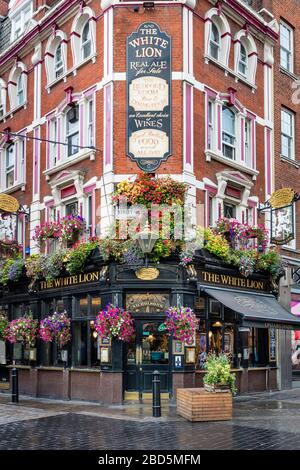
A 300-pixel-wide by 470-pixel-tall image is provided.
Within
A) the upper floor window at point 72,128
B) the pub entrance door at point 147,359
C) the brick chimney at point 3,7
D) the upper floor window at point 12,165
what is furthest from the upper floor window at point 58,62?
the pub entrance door at point 147,359

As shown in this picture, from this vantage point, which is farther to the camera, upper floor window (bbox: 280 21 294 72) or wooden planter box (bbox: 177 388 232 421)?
A: upper floor window (bbox: 280 21 294 72)

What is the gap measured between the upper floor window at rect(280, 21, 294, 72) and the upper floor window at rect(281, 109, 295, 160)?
1.75 m

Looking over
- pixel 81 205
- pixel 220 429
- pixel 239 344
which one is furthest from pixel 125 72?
pixel 220 429

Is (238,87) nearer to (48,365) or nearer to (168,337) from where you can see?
(168,337)

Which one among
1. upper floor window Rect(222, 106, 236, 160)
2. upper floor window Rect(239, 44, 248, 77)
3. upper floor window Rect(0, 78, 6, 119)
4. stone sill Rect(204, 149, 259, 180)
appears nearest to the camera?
stone sill Rect(204, 149, 259, 180)

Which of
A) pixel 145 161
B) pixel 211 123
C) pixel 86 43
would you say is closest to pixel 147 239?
pixel 145 161

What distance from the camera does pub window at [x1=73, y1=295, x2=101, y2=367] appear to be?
1778 cm

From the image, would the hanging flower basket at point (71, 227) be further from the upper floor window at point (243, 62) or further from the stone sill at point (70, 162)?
the upper floor window at point (243, 62)

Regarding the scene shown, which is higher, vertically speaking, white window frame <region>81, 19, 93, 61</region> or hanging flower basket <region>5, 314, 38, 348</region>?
white window frame <region>81, 19, 93, 61</region>

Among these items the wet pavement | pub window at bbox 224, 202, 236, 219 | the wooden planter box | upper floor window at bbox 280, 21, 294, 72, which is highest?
upper floor window at bbox 280, 21, 294, 72

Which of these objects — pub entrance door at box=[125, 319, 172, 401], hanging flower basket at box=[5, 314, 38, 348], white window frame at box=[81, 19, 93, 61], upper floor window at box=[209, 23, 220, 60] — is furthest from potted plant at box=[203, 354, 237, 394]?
white window frame at box=[81, 19, 93, 61]

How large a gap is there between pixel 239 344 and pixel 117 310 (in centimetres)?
489

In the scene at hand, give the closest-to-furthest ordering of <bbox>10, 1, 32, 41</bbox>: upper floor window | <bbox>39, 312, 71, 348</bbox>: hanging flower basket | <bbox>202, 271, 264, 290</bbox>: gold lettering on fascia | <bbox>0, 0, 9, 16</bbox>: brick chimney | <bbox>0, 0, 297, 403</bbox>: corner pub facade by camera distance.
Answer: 1. <bbox>0, 0, 297, 403</bbox>: corner pub facade
2. <bbox>202, 271, 264, 290</bbox>: gold lettering on fascia
3. <bbox>39, 312, 71, 348</bbox>: hanging flower basket
4. <bbox>10, 1, 32, 41</bbox>: upper floor window
5. <bbox>0, 0, 9, 16</bbox>: brick chimney

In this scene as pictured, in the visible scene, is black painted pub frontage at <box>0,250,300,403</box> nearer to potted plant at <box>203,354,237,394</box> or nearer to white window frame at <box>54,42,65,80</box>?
potted plant at <box>203,354,237,394</box>
